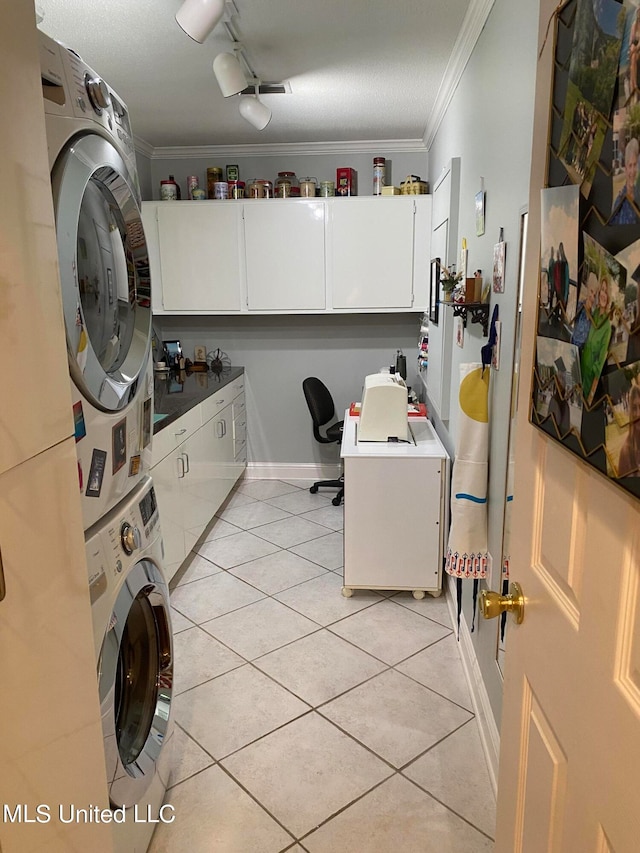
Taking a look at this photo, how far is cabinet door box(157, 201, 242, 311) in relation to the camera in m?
4.25

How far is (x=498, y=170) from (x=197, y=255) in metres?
2.81

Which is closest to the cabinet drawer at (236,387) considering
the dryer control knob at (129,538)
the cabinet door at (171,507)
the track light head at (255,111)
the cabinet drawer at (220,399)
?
the cabinet drawer at (220,399)

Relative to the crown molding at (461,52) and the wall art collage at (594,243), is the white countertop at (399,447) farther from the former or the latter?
the wall art collage at (594,243)

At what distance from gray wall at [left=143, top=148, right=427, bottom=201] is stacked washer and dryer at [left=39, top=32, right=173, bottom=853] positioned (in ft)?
10.7

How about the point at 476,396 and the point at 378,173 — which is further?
the point at 378,173

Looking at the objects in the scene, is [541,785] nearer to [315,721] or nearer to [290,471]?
[315,721]

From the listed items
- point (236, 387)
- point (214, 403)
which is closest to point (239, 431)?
point (236, 387)

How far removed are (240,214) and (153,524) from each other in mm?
3144

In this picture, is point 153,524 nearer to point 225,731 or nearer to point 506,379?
point 225,731

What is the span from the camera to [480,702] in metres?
2.17

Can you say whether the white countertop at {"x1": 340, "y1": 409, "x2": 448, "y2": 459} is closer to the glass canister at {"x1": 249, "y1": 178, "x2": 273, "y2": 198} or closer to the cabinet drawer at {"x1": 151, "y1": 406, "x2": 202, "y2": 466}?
the cabinet drawer at {"x1": 151, "y1": 406, "x2": 202, "y2": 466}

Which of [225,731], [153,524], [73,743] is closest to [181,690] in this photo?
[225,731]

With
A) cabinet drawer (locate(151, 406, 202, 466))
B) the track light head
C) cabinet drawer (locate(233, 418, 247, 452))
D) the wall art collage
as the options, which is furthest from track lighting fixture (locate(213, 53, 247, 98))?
→ cabinet drawer (locate(233, 418, 247, 452))

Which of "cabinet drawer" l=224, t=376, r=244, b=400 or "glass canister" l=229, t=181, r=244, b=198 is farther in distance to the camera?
"cabinet drawer" l=224, t=376, r=244, b=400
